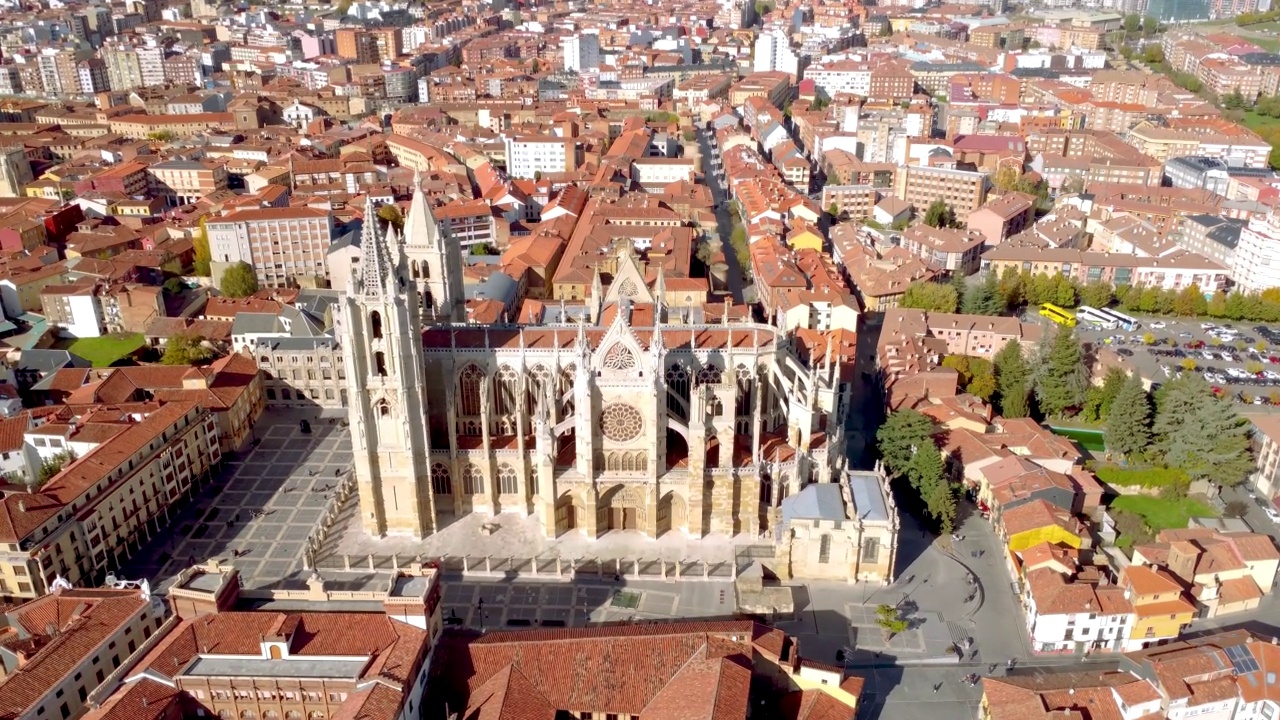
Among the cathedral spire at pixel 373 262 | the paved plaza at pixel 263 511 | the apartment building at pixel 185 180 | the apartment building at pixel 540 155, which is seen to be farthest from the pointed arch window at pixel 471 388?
the apartment building at pixel 185 180

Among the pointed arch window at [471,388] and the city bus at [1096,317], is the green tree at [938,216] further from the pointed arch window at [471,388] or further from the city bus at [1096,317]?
the pointed arch window at [471,388]

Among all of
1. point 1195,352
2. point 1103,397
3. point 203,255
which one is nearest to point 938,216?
point 1195,352

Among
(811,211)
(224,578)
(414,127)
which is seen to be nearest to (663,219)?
(811,211)

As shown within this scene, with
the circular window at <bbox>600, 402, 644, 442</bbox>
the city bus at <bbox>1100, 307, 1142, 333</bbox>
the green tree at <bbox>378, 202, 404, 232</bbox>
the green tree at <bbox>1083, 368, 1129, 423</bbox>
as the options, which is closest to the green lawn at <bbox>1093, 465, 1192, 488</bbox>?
the green tree at <bbox>1083, 368, 1129, 423</bbox>

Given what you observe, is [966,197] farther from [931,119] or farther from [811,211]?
[931,119]

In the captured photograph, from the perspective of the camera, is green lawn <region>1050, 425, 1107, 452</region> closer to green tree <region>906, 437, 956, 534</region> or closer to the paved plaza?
green tree <region>906, 437, 956, 534</region>
